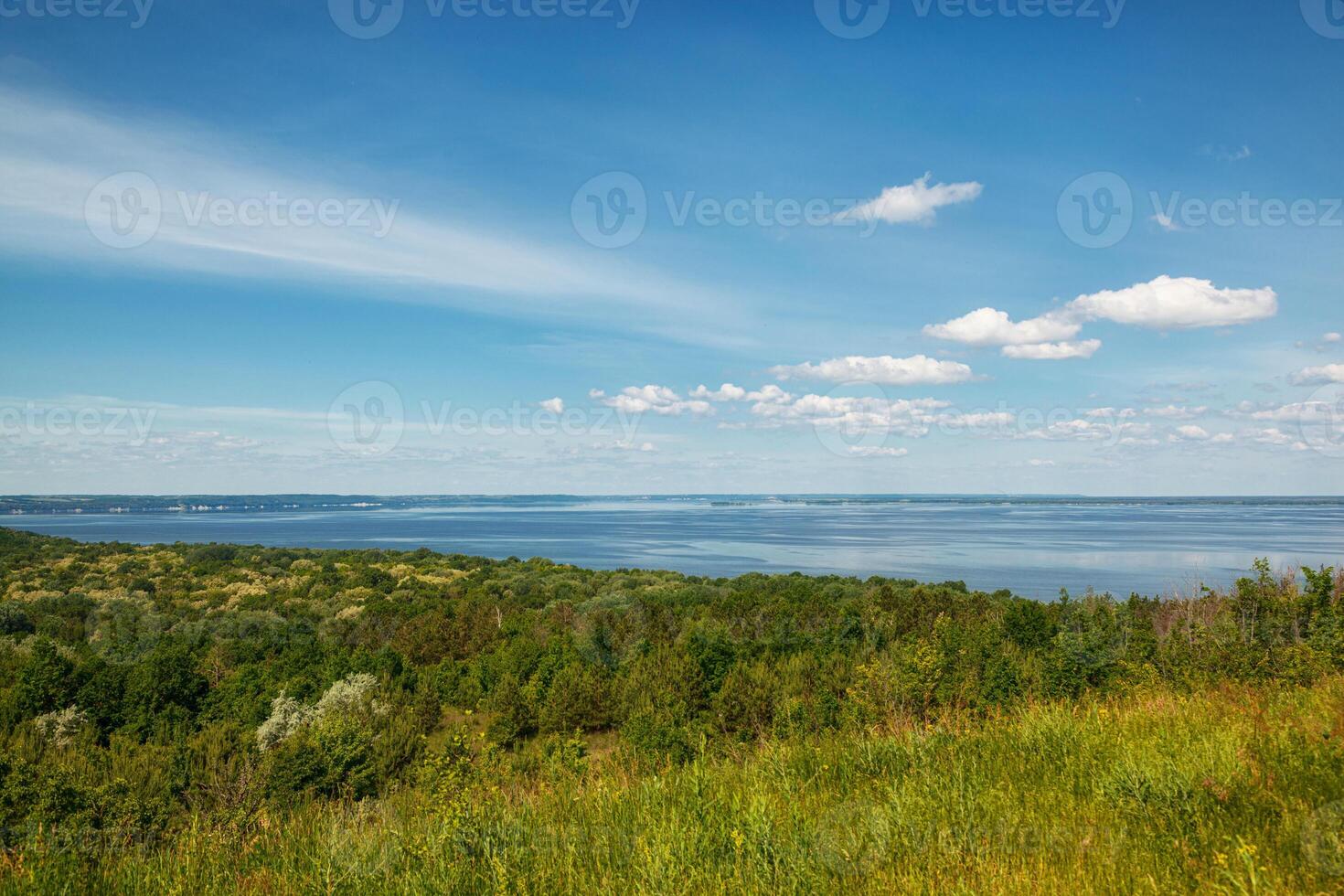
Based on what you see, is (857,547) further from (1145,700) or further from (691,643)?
(1145,700)

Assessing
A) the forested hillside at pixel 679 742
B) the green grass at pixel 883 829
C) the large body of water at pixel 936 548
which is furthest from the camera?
the large body of water at pixel 936 548

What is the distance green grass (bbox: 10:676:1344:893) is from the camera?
400cm

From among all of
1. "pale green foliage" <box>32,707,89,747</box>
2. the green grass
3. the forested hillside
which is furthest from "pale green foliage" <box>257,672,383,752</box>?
the green grass

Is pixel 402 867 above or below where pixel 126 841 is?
above

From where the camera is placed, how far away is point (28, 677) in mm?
33812

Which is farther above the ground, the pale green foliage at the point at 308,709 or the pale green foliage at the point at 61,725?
the pale green foliage at the point at 308,709

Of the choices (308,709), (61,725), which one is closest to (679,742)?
(308,709)

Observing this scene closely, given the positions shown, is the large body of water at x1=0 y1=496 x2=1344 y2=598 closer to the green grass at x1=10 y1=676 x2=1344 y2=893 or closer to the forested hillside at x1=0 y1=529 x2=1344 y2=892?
the forested hillside at x1=0 y1=529 x2=1344 y2=892

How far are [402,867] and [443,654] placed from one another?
4748 cm

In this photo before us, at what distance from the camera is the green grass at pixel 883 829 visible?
4.00 m

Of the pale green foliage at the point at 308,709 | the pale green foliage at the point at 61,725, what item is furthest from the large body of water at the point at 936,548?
the pale green foliage at the point at 61,725

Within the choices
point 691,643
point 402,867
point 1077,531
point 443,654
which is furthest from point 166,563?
point 1077,531

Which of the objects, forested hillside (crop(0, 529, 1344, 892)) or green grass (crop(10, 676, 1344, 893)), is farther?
forested hillside (crop(0, 529, 1344, 892))

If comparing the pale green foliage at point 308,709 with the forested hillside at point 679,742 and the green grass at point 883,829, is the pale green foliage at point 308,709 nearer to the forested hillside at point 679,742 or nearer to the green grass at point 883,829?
the forested hillside at point 679,742
